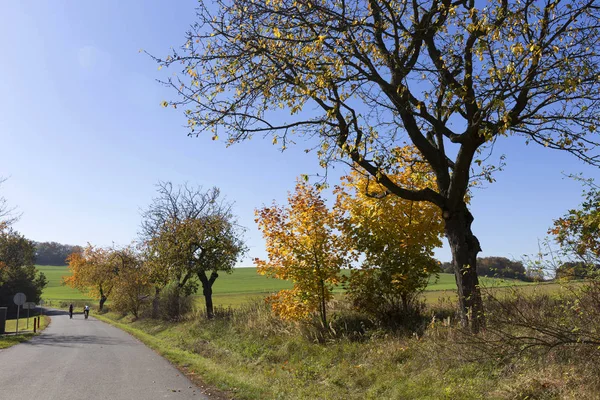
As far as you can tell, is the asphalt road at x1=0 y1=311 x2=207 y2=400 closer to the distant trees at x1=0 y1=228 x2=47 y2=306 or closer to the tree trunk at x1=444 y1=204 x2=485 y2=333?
the tree trunk at x1=444 y1=204 x2=485 y2=333

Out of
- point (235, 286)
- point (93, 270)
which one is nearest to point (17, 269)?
point (93, 270)

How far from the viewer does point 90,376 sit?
1087cm

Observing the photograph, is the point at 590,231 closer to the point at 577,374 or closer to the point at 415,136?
the point at 577,374

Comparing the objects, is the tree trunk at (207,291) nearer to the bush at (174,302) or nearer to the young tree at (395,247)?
the bush at (174,302)

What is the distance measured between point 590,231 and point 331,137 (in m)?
6.09

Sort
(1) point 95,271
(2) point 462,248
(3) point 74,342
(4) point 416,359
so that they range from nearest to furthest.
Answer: (4) point 416,359 < (2) point 462,248 < (3) point 74,342 < (1) point 95,271

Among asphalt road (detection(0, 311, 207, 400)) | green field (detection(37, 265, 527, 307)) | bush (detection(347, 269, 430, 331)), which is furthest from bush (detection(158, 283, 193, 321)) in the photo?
green field (detection(37, 265, 527, 307))

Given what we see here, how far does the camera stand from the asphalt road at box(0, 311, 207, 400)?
28.7ft

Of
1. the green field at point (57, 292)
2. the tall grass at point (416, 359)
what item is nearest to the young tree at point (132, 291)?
the tall grass at point (416, 359)

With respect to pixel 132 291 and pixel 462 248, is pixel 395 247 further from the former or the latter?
pixel 132 291

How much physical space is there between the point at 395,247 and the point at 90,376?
854cm

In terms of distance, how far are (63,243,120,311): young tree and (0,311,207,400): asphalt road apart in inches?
1605

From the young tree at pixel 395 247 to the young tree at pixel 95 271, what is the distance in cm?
4693

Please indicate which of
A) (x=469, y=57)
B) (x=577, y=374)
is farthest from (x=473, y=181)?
(x=577, y=374)
